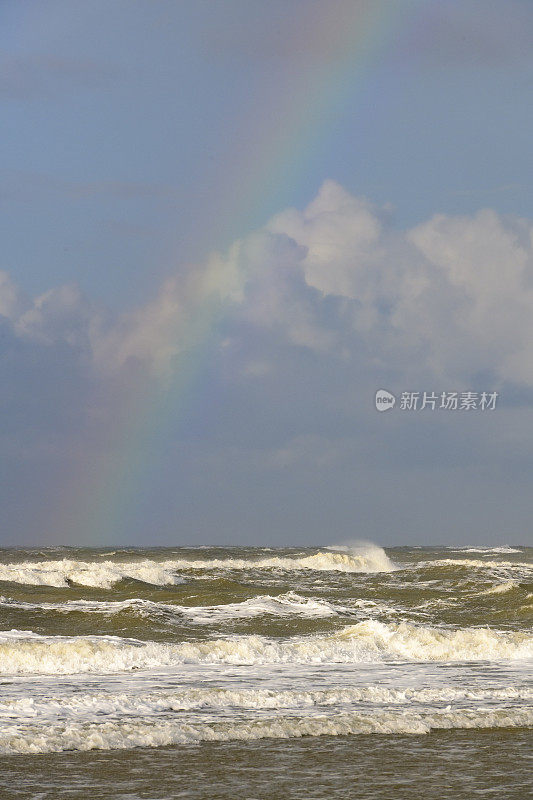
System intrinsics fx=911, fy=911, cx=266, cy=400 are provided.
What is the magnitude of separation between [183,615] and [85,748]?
52.8 ft

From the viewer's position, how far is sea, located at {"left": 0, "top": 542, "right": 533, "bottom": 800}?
35.8 ft

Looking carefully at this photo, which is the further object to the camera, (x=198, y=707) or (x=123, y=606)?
(x=123, y=606)

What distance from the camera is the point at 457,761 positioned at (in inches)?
466

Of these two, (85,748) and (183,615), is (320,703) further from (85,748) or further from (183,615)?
(183,615)

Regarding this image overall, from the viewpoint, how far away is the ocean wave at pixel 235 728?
12.7 meters

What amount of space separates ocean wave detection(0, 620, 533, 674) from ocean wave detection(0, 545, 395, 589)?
23521 mm

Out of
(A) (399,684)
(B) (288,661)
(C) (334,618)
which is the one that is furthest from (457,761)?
(C) (334,618)

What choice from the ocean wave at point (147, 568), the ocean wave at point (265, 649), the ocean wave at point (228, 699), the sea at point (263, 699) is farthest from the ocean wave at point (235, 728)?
the ocean wave at point (147, 568)

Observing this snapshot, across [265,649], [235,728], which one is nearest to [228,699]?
[235,728]

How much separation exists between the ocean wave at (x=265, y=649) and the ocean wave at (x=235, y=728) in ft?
20.2

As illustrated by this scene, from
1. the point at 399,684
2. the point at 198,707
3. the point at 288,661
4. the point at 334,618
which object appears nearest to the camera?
the point at 198,707

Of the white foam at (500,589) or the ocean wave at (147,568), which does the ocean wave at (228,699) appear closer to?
the white foam at (500,589)

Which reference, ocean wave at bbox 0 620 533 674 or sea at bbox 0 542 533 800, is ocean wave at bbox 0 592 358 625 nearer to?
sea at bbox 0 542 533 800

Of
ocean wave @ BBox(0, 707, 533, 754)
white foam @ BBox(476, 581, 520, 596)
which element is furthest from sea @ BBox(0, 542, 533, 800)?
white foam @ BBox(476, 581, 520, 596)
